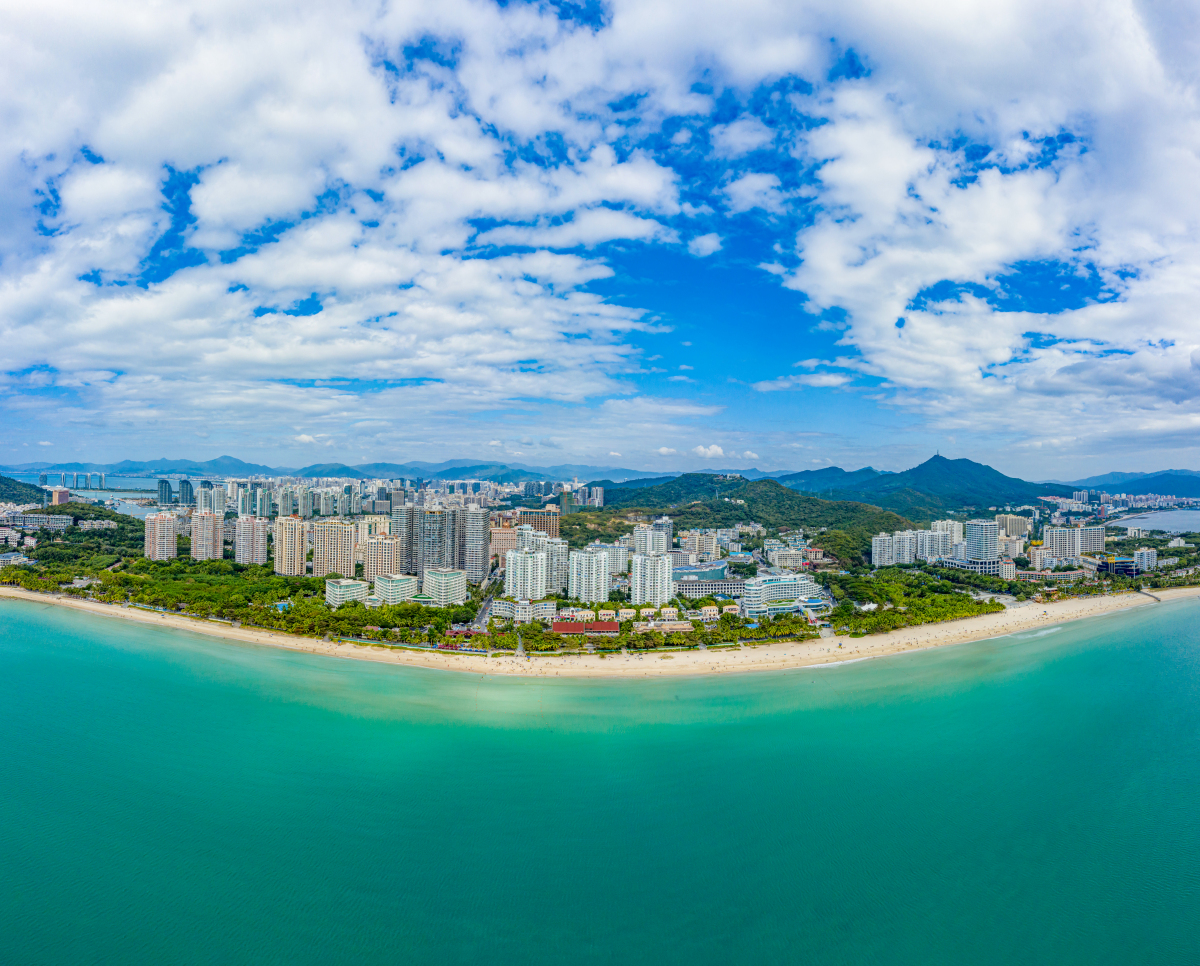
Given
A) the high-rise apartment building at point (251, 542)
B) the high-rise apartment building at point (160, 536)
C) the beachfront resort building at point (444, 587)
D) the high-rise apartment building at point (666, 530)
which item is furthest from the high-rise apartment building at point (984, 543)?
the high-rise apartment building at point (160, 536)

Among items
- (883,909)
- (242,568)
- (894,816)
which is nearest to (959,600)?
(894,816)

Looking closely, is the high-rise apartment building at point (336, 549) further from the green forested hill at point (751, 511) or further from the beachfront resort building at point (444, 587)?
the green forested hill at point (751, 511)

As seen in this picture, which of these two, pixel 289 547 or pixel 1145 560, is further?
pixel 1145 560

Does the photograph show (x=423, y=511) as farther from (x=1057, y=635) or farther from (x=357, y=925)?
(x=1057, y=635)

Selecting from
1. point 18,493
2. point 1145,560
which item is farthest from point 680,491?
point 18,493

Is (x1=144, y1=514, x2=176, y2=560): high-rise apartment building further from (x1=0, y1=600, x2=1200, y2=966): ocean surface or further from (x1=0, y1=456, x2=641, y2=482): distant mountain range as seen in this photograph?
(x1=0, y1=456, x2=641, y2=482): distant mountain range

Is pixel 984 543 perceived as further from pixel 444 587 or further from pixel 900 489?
pixel 900 489
